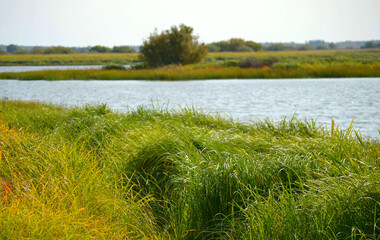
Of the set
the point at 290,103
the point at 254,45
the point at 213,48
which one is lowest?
the point at 290,103

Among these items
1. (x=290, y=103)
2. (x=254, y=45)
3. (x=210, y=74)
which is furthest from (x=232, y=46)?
(x=290, y=103)

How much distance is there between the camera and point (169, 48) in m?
34.3

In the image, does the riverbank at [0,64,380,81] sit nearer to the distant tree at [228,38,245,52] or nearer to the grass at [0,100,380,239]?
the grass at [0,100,380,239]

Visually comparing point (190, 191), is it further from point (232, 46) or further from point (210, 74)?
point (232, 46)

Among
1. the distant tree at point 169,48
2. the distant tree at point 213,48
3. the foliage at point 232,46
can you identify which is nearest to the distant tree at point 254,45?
the foliage at point 232,46

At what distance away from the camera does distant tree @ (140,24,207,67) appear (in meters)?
34.2

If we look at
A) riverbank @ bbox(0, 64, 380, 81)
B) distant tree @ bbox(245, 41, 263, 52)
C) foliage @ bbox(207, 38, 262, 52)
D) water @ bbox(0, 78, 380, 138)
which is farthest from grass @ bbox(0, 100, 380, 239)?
distant tree @ bbox(245, 41, 263, 52)

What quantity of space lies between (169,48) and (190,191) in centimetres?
3094

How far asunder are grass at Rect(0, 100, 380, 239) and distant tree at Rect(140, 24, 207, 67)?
2790 centimetres

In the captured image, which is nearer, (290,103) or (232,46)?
(290,103)

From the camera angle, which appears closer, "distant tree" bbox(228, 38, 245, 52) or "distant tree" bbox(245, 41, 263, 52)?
"distant tree" bbox(228, 38, 245, 52)

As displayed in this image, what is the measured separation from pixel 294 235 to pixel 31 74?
30.1 m

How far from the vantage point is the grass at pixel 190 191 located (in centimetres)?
340

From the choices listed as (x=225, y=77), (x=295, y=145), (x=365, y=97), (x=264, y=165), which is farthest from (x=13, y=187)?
(x=225, y=77)
